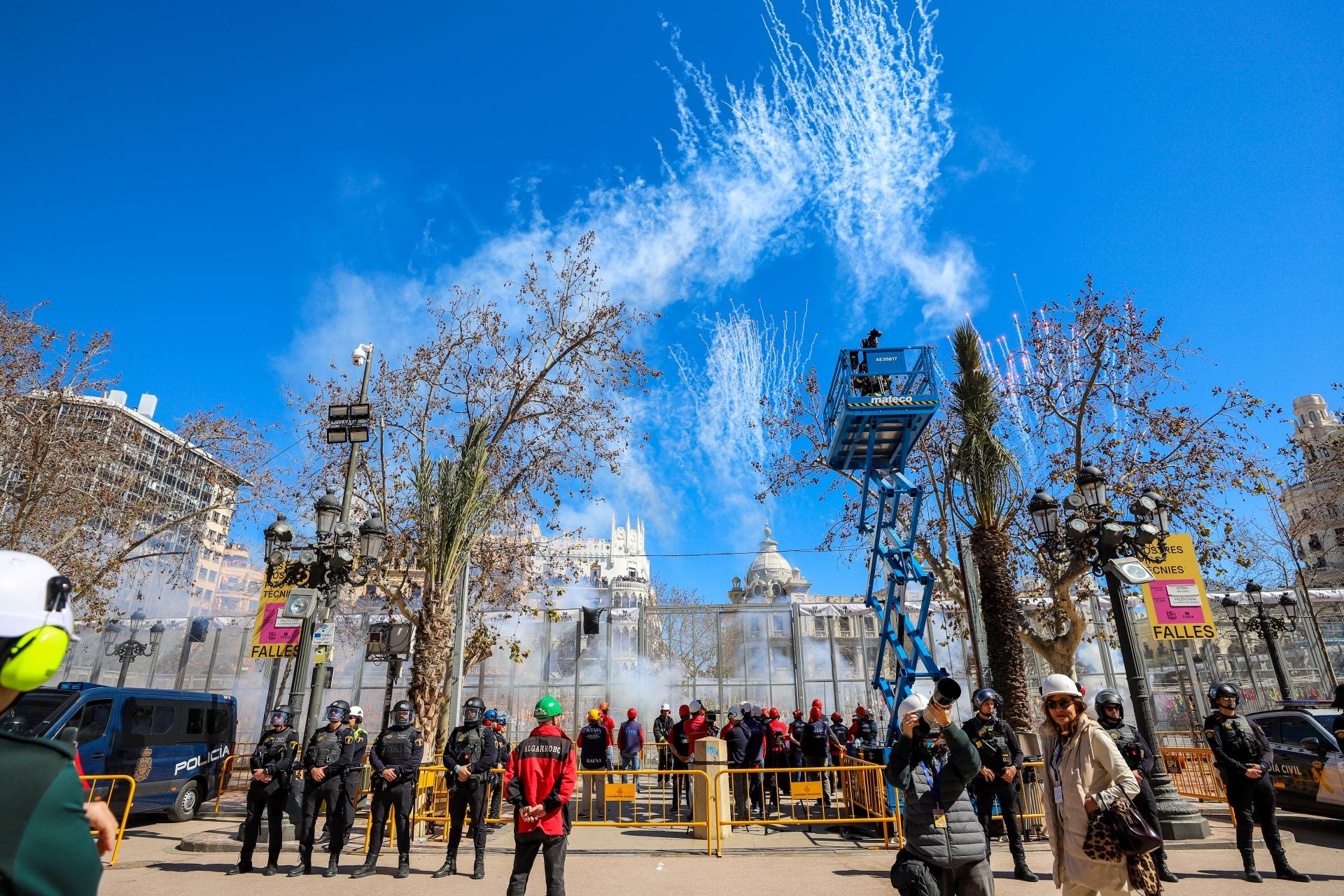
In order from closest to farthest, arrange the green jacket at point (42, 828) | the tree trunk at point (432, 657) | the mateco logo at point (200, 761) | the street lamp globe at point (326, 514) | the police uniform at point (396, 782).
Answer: the green jacket at point (42, 828) < the police uniform at point (396, 782) < the street lamp globe at point (326, 514) < the mateco logo at point (200, 761) < the tree trunk at point (432, 657)

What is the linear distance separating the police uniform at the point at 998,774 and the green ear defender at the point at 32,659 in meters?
7.46

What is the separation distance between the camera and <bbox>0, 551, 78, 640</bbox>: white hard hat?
5.48 ft

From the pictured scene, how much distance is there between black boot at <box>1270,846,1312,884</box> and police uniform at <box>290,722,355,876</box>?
10.2 meters

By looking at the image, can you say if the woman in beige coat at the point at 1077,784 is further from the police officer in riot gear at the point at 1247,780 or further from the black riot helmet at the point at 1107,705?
the police officer in riot gear at the point at 1247,780

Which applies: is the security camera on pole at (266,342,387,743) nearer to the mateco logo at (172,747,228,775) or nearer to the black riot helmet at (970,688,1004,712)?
the mateco logo at (172,747,228,775)

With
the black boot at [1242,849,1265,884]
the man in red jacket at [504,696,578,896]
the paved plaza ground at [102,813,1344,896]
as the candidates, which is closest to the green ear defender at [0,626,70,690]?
the man in red jacket at [504,696,578,896]

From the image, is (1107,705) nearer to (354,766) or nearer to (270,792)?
(354,766)

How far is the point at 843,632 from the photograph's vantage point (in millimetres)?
24500

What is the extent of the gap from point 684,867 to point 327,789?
433cm

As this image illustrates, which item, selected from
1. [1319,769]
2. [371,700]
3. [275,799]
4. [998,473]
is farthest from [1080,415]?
[371,700]

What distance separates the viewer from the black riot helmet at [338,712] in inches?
348

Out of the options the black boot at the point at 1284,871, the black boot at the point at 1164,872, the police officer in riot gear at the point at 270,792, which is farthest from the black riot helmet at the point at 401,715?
the black boot at the point at 1284,871

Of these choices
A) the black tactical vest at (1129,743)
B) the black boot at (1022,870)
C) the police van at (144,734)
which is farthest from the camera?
the police van at (144,734)

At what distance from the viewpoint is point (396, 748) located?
8.63 meters
